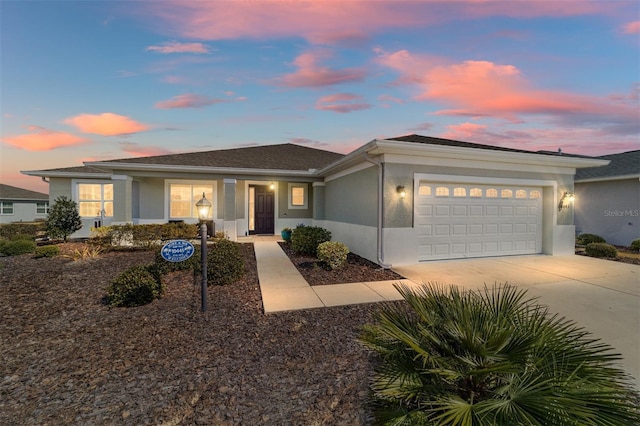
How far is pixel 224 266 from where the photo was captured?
6.52 metres

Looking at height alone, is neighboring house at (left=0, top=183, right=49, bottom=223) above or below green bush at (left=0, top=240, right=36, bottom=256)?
above

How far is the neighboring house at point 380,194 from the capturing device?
26.7 ft

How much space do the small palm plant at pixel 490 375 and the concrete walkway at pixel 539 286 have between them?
7.56ft

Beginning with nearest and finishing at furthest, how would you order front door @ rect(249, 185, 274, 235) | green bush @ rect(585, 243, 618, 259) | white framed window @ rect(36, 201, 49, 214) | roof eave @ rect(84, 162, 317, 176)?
green bush @ rect(585, 243, 618, 259) < roof eave @ rect(84, 162, 317, 176) < front door @ rect(249, 185, 274, 235) < white framed window @ rect(36, 201, 49, 214)

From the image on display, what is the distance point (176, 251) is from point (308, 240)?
16.9 ft

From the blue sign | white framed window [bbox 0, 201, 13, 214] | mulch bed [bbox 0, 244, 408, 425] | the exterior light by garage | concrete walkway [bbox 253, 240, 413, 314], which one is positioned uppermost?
the exterior light by garage

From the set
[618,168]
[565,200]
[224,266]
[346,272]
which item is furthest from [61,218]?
[618,168]

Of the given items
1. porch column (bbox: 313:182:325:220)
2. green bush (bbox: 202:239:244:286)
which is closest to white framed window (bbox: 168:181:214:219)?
porch column (bbox: 313:182:325:220)

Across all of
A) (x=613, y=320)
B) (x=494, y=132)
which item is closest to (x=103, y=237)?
(x=613, y=320)

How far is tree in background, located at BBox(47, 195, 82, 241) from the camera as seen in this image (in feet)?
38.7

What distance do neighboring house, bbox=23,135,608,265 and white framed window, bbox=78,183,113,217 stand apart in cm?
4

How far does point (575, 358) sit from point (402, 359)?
3.61 ft

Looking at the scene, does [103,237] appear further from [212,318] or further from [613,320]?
[613,320]

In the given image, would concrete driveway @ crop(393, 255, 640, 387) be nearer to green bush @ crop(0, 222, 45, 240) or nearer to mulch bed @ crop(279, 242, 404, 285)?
mulch bed @ crop(279, 242, 404, 285)
